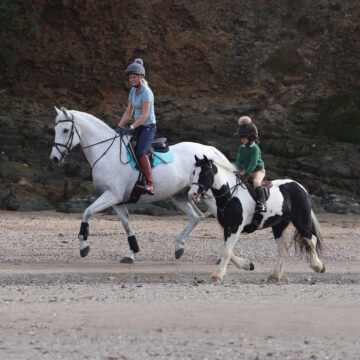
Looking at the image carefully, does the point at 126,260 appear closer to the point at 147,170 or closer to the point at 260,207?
the point at 147,170

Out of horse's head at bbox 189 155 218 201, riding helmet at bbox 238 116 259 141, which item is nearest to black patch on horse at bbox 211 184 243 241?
horse's head at bbox 189 155 218 201

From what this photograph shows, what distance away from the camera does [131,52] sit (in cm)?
3812

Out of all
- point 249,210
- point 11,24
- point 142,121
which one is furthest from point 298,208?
point 11,24

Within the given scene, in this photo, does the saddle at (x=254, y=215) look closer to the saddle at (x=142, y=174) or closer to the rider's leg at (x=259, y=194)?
the rider's leg at (x=259, y=194)

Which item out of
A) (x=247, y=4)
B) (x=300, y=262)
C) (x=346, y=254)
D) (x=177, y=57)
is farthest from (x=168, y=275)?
(x=247, y=4)

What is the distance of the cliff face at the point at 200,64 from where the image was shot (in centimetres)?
3484

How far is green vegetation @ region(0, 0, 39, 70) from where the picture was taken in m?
34.6

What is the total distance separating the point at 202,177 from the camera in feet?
39.9

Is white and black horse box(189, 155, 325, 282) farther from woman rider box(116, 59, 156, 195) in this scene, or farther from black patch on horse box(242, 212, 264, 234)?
woman rider box(116, 59, 156, 195)

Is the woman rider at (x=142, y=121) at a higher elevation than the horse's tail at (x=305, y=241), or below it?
higher

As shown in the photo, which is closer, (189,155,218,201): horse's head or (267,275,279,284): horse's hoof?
(189,155,218,201): horse's head

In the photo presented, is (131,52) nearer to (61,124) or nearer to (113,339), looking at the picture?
(61,124)

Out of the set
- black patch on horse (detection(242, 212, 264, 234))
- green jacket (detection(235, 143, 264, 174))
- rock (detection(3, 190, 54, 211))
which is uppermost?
green jacket (detection(235, 143, 264, 174))

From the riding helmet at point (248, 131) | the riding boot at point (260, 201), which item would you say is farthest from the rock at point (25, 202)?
the riding boot at point (260, 201)
